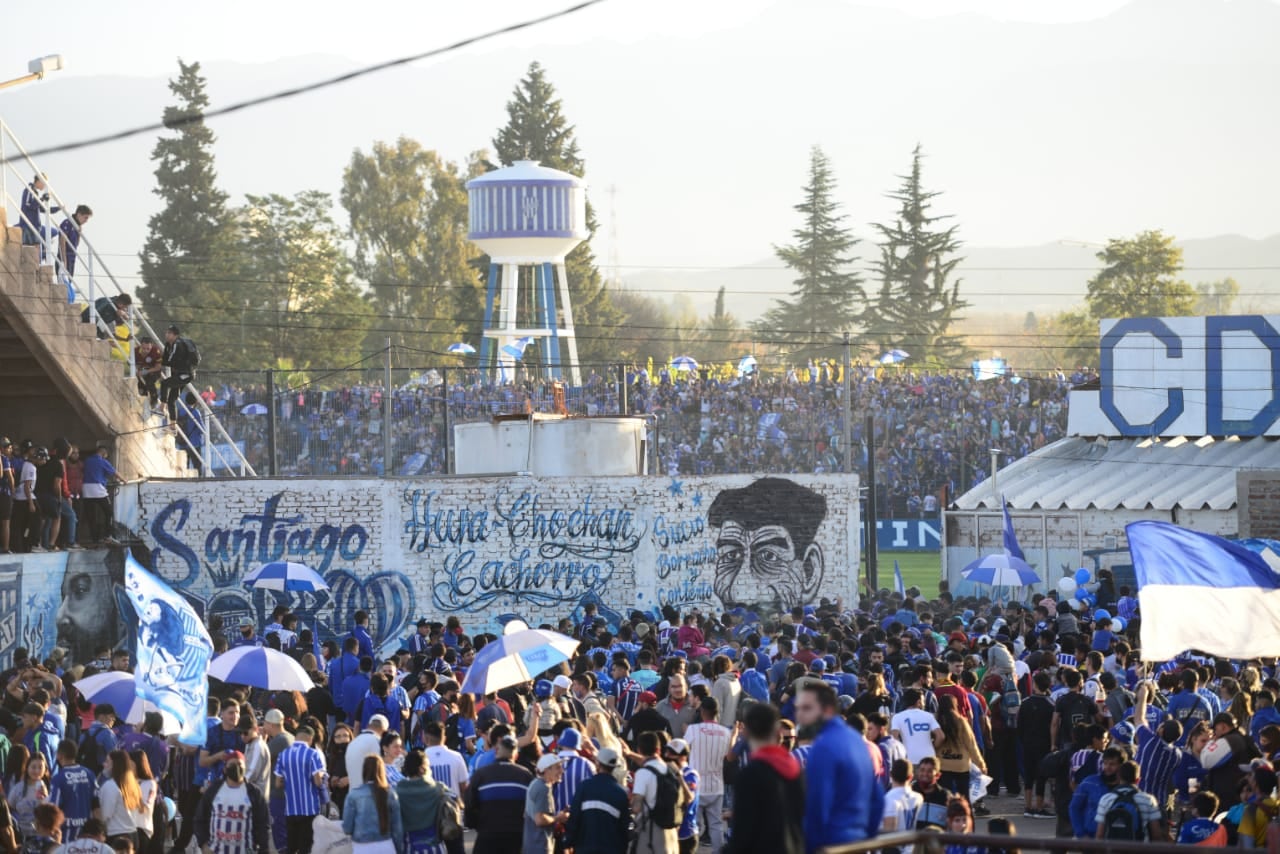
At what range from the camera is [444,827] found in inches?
530

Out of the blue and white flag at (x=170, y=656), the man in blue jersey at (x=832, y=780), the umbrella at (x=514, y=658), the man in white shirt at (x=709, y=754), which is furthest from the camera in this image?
the umbrella at (x=514, y=658)

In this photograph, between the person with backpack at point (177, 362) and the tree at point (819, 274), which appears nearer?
the person with backpack at point (177, 362)

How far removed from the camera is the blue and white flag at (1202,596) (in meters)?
15.3

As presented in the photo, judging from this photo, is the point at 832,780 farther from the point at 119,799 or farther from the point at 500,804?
the point at 119,799

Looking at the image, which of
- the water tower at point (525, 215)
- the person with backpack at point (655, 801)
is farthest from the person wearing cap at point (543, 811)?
the water tower at point (525, 215)

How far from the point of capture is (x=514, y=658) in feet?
54.0

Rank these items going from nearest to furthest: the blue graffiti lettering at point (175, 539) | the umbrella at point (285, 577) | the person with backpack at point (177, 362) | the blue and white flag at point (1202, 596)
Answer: the blue and white flag at point (1202, 596) < the umbrella at point (285, 577) < the person with backpack at point (177, 362) < the blue graffiti lettering at point (175, 539)

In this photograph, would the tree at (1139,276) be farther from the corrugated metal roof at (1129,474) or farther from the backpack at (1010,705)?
the backpack at (1010,705)

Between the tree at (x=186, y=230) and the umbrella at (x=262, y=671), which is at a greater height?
the tree at (x=186, y=230)

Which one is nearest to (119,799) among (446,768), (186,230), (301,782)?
(301,782)

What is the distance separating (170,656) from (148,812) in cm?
122

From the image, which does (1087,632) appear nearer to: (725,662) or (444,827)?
(725,662)

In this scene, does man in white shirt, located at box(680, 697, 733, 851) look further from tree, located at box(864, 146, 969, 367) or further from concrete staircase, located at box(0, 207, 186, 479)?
tree, located at box(864, 146, 969, 367)

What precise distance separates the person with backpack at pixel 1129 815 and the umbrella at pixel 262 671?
732cm
